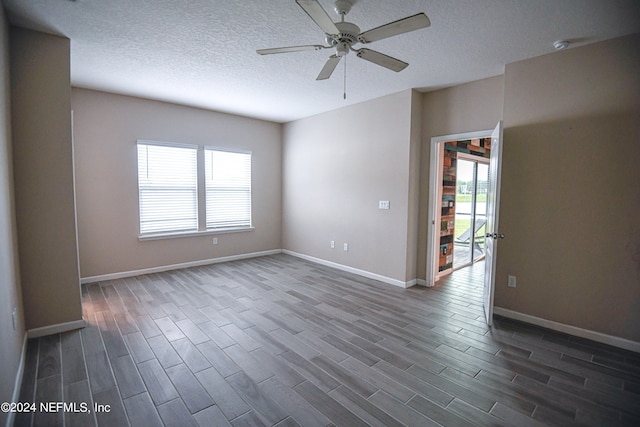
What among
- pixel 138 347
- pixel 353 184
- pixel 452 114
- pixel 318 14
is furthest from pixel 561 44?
pixel 138 347

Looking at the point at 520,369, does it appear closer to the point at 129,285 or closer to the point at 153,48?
the point at 153,48

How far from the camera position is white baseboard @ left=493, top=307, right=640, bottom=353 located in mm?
2663

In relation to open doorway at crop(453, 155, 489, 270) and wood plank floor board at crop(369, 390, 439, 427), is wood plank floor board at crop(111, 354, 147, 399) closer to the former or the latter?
wood plank floor board at crop(369, 390, 439, 427)

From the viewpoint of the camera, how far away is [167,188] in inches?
197

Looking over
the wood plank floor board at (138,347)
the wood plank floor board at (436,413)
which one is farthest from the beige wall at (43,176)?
the wood plank floor board at (436,413)

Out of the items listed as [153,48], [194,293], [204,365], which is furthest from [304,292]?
[153,48]

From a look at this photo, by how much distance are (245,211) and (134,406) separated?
4401mm

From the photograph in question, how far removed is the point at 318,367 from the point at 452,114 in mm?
3638

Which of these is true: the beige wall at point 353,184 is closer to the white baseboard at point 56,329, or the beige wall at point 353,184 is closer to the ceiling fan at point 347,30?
the ceiling fan at point 347,30

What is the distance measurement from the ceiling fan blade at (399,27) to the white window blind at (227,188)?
13.8ft

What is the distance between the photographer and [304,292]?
13.4 ft

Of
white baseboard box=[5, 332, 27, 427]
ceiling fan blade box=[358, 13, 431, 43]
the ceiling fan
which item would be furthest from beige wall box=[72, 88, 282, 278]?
ceiling fan blade box=[358, 13, 431, 43]

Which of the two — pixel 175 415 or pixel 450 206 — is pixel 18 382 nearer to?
pixel 175 415

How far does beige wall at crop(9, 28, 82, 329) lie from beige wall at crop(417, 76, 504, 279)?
4332 millimetres
